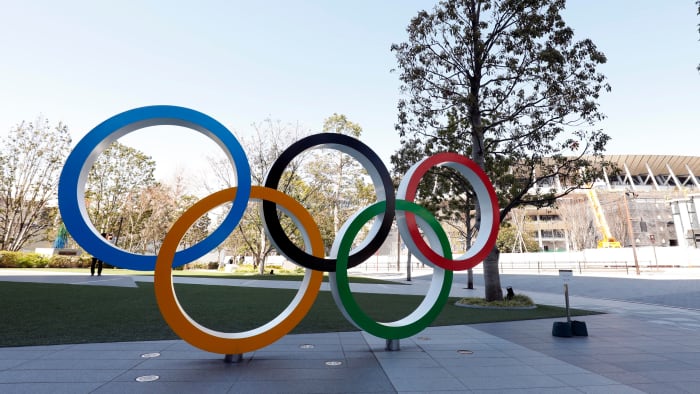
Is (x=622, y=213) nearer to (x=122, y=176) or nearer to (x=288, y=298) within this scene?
(x=288, y=298)

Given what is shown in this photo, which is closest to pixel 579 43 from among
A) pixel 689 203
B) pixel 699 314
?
pixel 699 314

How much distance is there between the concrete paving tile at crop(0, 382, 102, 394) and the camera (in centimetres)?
432

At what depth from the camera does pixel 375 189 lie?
21.3ft

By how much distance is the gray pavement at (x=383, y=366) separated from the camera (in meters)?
4.68

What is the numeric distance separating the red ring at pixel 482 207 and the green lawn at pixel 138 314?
9.53 feet

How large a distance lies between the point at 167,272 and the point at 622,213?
61880 millimetres

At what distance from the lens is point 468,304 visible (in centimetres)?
1330

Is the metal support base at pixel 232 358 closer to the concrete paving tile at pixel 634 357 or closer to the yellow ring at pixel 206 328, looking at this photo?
the yellow ring at pixel 206 328

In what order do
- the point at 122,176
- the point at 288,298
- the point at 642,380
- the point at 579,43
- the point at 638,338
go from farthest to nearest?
the point at 122,176 < the point at 288,298 < the point at 579,43 < the point at 638,338 < the point at 642,380

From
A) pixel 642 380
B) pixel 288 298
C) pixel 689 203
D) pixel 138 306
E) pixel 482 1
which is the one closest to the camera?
pixel 642 380

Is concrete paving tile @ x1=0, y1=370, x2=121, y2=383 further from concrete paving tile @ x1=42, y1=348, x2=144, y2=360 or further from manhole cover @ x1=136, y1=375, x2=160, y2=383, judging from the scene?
concrete paving tile @ x1=42, y1=348, x2=144, y2=360

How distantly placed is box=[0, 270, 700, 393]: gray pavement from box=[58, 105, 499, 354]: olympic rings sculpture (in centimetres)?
51

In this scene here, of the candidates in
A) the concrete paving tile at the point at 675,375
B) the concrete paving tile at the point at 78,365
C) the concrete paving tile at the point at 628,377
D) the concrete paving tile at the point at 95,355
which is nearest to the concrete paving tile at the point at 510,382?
the concrete paving tile at the point at 628,377

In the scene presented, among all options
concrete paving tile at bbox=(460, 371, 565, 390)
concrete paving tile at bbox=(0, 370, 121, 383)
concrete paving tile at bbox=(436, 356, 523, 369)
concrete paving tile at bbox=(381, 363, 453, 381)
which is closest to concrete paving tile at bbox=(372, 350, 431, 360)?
concrete paving tile at bbox=(436, 356, 523, 369)
